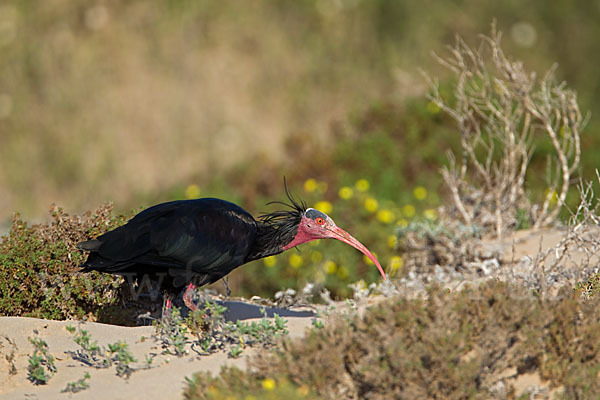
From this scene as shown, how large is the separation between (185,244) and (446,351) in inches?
80.3

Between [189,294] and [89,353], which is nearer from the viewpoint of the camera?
[89,353]

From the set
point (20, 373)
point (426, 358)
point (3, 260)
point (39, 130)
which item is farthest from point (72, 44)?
point (426, 358)

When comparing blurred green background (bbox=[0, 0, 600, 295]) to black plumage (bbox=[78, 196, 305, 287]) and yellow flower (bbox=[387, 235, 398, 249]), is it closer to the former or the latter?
yellow flower (bbox=[387, 235, 398, 249])

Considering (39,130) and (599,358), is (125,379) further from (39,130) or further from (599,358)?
(39,130)

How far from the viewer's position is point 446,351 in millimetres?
3793

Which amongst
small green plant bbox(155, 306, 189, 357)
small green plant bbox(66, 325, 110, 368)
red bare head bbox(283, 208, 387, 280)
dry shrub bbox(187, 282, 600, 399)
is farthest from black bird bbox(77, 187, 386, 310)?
dry shrub bbox(187, 282, 600, 399)

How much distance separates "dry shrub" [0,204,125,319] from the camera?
5.44 meters

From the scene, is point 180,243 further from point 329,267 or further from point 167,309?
point 329,267

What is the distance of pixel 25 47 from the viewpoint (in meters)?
13.3

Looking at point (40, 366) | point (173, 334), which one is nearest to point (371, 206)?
point (173, 334)

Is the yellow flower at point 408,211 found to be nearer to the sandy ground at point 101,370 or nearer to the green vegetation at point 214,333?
the sandy ground at point 101,370

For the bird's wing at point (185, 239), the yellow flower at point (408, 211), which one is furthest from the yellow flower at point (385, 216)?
the bird's wing at point (185, 239)

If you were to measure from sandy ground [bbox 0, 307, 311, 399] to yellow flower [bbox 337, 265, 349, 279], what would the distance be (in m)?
2.74

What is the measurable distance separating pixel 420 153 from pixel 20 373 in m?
8.05
